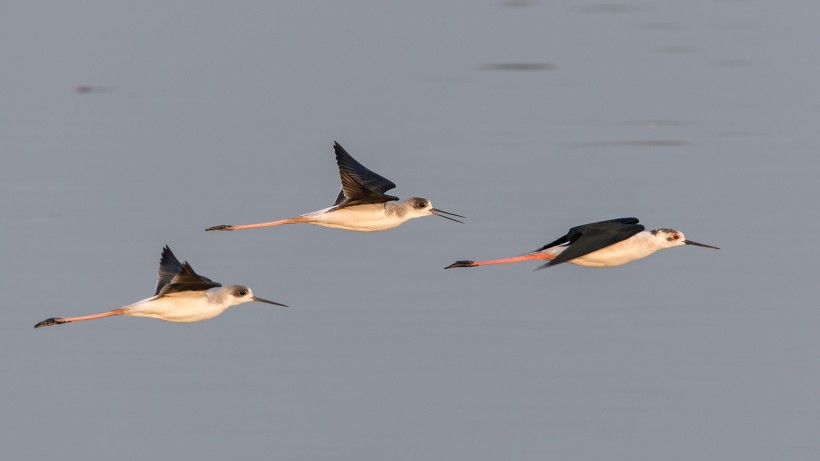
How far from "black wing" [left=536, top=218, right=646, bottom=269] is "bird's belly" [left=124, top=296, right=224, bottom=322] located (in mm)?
2362

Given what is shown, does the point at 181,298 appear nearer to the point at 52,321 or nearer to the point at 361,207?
the point at 52,321

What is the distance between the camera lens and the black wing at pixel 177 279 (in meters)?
11.1

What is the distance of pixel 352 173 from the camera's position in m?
12.7

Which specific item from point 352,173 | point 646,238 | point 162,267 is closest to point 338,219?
point 352,173

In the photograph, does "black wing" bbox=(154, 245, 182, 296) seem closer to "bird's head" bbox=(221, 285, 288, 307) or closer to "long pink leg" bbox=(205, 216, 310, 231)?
"bird's head" bbox=(221, 285, 288, 307)

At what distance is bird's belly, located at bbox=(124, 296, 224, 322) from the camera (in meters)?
11.6

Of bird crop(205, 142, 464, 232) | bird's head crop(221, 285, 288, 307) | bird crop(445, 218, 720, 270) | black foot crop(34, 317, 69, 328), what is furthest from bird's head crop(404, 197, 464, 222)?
black foot crop(34, 317, 69, 328)

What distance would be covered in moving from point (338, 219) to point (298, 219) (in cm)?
37

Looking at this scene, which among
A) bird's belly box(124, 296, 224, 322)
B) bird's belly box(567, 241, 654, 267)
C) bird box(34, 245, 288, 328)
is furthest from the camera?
bird's belly box(567, 241, 654, 267)

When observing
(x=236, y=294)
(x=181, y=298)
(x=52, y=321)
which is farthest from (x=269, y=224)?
(x=52, y=321)

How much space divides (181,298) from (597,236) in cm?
277

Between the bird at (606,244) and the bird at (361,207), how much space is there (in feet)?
2.89

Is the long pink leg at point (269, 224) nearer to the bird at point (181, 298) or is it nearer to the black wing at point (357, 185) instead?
the black wing at point (357, 185)

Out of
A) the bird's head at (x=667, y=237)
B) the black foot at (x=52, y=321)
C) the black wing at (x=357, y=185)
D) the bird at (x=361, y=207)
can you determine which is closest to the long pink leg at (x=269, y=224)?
the bird at (x=361, y=207)
